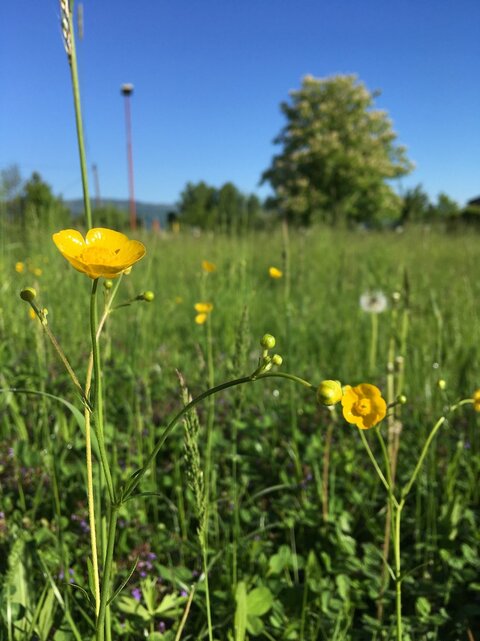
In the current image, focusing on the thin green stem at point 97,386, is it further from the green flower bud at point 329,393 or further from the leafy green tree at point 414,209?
the leafy green tree at point 414,209

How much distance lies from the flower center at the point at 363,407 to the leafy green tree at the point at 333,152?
17.6 metres

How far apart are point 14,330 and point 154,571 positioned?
0.98 metres

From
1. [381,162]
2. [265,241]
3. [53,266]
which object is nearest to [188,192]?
[381,162]

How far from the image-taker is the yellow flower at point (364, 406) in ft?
1.66

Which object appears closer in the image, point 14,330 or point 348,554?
point 348,554

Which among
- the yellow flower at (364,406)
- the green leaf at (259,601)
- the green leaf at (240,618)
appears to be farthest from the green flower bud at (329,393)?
the green leaf at (259,601)

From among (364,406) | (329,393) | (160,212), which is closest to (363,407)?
(364,406)

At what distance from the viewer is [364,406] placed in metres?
0.52

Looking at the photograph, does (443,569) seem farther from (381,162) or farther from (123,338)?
(381,162)

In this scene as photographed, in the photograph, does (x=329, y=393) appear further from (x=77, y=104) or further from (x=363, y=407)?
(x=77, y=104)

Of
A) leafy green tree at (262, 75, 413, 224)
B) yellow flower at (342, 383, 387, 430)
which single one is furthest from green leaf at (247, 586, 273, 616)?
leafy green tree at (262, 75, 413, 224)

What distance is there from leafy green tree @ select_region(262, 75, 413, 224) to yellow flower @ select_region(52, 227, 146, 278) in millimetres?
17660

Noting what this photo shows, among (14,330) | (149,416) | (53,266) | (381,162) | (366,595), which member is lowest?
(366,595)

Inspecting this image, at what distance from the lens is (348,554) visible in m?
1.01
